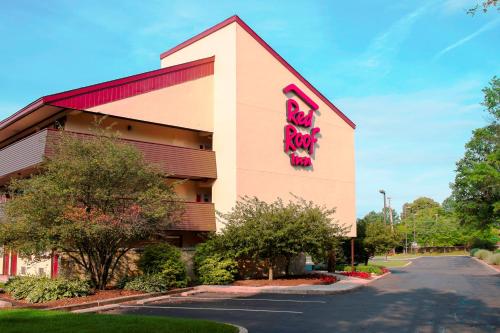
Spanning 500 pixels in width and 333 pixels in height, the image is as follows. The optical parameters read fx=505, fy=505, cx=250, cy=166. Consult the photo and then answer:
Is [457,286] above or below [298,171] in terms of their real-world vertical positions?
below

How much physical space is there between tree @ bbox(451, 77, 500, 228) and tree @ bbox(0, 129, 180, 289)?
32.9 metres

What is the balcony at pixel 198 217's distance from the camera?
2558 cm

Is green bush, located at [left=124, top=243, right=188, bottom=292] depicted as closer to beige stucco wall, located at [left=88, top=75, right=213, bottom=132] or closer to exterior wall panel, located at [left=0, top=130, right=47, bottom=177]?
exterior wall panel, located at [left=0, top=130, right=47, bottom=177]

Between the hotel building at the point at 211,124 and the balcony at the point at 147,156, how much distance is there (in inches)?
2.2

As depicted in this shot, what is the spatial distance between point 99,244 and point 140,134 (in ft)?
28.5

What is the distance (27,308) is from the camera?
15062 mm

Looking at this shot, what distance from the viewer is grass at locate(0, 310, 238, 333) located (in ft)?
35.1


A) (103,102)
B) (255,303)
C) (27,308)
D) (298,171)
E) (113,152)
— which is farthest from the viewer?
(298,171)

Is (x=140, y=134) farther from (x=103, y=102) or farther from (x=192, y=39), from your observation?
(x=192, y=39)

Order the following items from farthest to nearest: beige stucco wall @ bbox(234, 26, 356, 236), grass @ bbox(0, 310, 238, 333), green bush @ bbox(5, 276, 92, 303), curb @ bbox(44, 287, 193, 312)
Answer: beige stucco wall @ bbox(234, 26, 356, 236) < green bush @ bbox(5, 276, 92, 303) < curb @ bbox(44, 287, 193, 312) < grass @ bbox(0, 310, 238, 333)

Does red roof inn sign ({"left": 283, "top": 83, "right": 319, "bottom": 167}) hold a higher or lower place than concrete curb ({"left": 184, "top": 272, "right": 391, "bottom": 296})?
higher

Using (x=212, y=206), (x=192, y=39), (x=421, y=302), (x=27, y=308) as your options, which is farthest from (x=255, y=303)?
(x=192, y=39)

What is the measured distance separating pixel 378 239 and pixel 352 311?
862 inches

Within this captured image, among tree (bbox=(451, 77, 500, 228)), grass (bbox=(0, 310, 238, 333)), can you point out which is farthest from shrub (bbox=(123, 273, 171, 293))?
tree (bbox=(451, 77, 500, 228))
